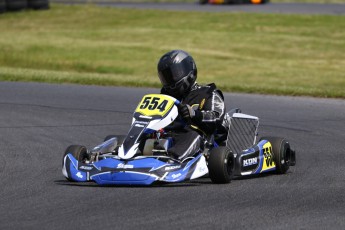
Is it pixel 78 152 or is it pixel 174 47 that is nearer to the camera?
pixel 78 152

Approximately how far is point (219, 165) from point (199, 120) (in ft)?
2.66

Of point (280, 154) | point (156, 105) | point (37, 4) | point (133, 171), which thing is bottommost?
point (37, 4)

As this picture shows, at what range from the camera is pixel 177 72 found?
29.2 feet

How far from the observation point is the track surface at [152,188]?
646 cm

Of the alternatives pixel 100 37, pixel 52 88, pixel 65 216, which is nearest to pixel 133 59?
pixel 100 37

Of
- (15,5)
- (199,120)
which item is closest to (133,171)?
(199,120)

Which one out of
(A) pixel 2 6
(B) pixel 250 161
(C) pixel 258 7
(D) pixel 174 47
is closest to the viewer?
(B) pixel 250 161

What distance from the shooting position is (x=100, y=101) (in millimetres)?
14648

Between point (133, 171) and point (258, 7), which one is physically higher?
point (133, 171)

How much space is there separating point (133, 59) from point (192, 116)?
52.7 feet

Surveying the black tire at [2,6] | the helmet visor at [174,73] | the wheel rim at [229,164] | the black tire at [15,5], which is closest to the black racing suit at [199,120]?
the helmet visor at [174,73]

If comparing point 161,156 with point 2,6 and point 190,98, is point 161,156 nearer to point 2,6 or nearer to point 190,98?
point 190,98

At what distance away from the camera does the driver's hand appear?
8.55 m

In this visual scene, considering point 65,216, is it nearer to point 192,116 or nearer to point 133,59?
point 192,116
